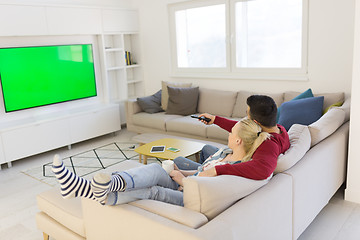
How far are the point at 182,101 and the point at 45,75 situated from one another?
201 cm

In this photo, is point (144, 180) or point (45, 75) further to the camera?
point (45, 75)

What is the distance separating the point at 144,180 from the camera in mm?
1990

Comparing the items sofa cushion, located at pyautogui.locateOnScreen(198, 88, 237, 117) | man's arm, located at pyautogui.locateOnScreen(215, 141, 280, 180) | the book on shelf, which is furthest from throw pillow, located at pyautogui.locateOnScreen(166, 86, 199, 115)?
man's arm, located at pyautogui.locateOnScreen(215, 141, 280, 180)

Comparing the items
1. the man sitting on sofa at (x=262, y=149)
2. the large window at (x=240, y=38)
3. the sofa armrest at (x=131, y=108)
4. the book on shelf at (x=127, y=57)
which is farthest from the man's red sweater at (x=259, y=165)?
the book on shelf at (x=127, y=57)

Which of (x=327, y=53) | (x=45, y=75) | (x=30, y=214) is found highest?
→ (x=327, y=53)

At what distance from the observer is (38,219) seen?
2.62 m

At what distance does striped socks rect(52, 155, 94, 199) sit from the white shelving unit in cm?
425

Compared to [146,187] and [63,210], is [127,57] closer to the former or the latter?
[63,210]

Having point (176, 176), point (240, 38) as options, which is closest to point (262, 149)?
point (176, 176)

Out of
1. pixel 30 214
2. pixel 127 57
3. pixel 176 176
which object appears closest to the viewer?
pixel 176 176

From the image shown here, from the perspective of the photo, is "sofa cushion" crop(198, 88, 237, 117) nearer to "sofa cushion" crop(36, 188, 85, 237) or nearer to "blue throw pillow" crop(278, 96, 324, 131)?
"blue throw pillow" crop(278, 96, 324, 131)

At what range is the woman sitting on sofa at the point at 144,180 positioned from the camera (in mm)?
1739

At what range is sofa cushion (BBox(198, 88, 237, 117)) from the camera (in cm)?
506

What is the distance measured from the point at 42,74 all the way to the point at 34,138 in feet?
3.04
